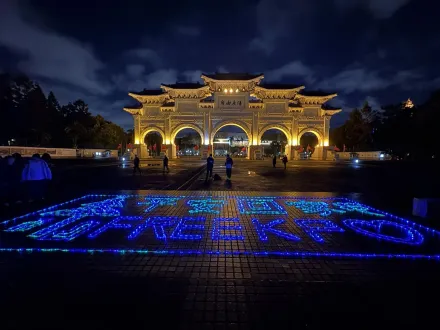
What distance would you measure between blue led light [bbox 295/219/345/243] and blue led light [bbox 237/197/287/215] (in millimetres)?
1003

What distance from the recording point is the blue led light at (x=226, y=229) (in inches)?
203

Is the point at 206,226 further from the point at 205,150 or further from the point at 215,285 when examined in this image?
the point at 205,150

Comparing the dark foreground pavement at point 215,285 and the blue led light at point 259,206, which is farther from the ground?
the blue led light at point 259,206

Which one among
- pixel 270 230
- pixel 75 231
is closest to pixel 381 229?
pixel 270 230

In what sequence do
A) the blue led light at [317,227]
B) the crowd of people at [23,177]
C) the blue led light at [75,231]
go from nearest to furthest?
the blue led light at [75,231] < the blue led light at [317,227] < the crowd of people at [23,177]

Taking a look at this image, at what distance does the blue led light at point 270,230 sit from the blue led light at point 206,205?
59.2 inches

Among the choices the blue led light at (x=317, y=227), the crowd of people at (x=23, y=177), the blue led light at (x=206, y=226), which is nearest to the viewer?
the blue led light at (x=206, y=226)

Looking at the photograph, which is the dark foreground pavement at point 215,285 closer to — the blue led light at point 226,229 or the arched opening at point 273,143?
the blue led light at point 226,229

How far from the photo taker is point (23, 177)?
787 centimetres

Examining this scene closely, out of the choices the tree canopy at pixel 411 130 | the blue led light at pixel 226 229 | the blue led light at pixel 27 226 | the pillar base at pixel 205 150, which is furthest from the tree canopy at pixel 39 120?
the tree canopy at pixel 411 130

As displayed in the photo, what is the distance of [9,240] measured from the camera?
15.9ft

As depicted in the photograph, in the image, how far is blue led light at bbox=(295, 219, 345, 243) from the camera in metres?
5.34

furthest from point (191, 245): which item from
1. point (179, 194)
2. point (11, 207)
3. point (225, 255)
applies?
point (11, 207)

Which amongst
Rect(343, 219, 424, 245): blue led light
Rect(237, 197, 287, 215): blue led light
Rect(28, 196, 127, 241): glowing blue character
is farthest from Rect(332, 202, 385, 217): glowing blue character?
Rect(28, 196, 127, 241): glowing blue character
